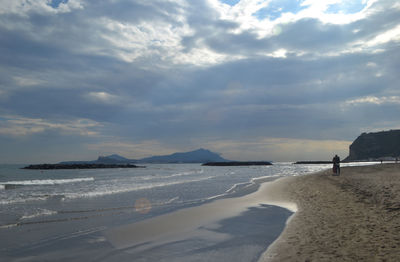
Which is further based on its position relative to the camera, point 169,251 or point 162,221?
point 162,221

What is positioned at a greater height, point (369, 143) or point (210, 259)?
point (369, 143)

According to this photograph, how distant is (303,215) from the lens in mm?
10883

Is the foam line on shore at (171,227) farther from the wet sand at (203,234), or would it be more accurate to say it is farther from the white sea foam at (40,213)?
the white sea foam at (40,213)

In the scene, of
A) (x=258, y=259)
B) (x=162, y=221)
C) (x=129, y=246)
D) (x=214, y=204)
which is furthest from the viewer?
(x=214, y=204)

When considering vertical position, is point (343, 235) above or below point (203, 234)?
above

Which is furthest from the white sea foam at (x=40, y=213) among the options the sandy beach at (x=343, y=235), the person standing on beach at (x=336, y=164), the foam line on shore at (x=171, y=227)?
the person standing on beach at (x=336, y=164)

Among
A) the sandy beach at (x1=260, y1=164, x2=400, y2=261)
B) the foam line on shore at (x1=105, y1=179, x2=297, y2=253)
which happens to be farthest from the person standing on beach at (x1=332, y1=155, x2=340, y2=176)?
the sandy beach at (x1=260, y1=164, x2=400, y2=261)

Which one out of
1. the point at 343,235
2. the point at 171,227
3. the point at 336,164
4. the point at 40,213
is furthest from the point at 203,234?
the point at 336,164

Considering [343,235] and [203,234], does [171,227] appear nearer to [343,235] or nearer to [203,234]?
[203,234]

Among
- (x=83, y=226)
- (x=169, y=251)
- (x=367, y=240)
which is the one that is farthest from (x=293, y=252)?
(x=83, y=226)

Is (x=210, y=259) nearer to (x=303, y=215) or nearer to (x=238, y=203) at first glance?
(x=303, y=215)

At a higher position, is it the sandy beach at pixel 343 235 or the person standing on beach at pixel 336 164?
the person standing on beach at pixel 336 164

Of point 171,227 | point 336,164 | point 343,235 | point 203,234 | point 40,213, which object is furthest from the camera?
point 336,164

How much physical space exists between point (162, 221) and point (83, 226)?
2.81 metres
